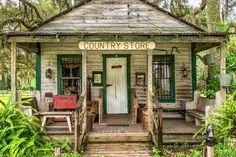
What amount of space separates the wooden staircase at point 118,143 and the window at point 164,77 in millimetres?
3641

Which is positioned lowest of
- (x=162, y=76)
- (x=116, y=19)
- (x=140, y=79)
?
(x=140, y=79)

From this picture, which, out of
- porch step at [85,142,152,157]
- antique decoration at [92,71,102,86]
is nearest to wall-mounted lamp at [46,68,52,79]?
antique decoration at [92,71,102,86]

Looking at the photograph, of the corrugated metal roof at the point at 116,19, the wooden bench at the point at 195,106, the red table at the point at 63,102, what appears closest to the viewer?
the wooden bench at the point at 195,106

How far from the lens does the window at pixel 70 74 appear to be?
38.8 ft

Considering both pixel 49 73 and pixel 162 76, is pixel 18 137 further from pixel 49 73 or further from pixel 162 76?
pixel 162 76

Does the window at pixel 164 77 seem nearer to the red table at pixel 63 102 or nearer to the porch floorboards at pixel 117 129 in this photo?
the porch floorboards at pixel 117 129

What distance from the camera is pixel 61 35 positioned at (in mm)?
8742

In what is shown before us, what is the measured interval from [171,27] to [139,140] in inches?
188

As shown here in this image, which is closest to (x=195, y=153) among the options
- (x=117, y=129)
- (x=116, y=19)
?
(x=117, y=129)

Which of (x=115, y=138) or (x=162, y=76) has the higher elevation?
(x=162, y=76)

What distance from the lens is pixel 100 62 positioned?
11891 mm

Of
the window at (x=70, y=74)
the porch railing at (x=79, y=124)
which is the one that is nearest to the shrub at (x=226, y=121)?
the porch railing at (x=79, y=124)

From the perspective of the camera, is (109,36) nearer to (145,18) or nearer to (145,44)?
(145,44)

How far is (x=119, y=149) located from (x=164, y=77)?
454cm
